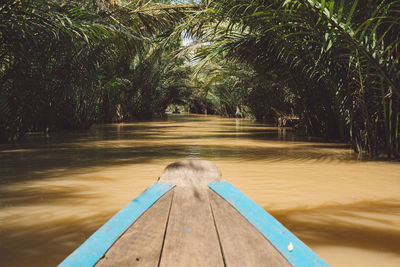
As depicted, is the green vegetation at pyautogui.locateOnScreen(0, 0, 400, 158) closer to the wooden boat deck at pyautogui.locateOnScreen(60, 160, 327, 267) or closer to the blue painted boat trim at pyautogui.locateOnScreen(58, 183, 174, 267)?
the wooden boat deck at pyautogui.locateOnScreen(60, 160, 327, 267)

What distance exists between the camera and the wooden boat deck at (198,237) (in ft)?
4.07

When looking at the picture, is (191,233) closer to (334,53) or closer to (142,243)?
(142,243)

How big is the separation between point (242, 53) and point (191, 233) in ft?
22.2

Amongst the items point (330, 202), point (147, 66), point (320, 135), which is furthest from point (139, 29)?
point (330, 202)

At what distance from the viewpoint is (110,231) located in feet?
4.60

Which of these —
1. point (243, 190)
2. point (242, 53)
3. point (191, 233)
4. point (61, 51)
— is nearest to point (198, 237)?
point (191, 233)

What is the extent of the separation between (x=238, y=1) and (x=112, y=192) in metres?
3.09

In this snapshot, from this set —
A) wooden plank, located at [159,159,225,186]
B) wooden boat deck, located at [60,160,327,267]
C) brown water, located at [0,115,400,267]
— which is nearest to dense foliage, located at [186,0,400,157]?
brown water, located at [0,115,400,267]

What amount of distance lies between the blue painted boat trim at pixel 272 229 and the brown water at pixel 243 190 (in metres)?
0.58

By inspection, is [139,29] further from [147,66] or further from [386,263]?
[386,263]

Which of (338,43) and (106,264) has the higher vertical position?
(338,43)

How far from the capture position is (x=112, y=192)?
132 inches

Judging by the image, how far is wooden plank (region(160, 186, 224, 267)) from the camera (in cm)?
126

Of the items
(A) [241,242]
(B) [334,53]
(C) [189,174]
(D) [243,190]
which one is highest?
(B) [334,53]
